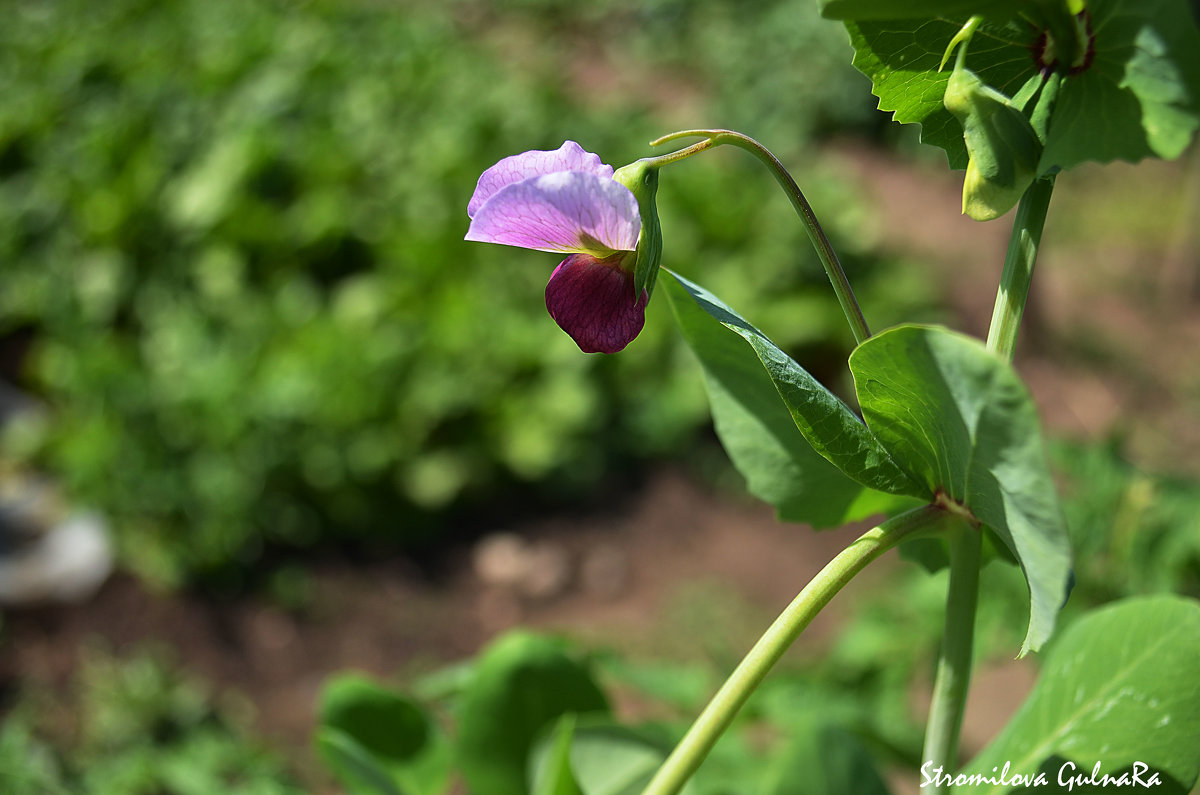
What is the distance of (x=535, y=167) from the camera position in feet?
1.84

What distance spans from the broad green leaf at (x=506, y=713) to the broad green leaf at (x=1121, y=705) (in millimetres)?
486

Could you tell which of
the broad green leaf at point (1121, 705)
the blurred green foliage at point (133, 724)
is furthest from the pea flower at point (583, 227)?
the blurred green foliage at point (133, 724)

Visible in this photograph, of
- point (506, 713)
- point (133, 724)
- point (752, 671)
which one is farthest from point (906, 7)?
point (133, 724)

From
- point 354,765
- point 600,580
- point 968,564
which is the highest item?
point 968,564

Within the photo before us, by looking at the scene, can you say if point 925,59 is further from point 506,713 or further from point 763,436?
point 506,713

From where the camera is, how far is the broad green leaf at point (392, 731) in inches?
47.3

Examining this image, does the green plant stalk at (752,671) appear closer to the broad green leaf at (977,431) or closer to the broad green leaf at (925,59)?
the broad green leaf at (977,431)

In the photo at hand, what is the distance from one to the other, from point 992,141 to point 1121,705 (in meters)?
0.46

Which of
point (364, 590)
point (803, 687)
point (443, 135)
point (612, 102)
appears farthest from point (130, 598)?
point (612, 102)

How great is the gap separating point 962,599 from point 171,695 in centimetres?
248

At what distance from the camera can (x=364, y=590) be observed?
3.15 metres

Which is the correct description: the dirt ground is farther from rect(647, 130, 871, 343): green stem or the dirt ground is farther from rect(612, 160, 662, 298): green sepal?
rect(612, 160, 662, 298): green sepal

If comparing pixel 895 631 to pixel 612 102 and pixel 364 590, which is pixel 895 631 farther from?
pixel 612 102

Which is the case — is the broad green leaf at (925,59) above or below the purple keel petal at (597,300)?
above
